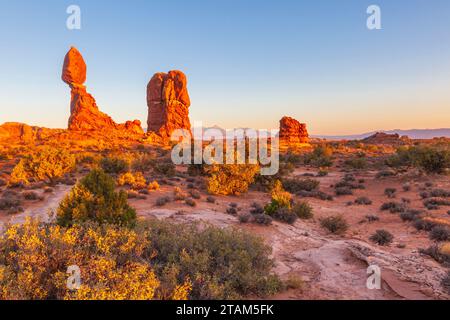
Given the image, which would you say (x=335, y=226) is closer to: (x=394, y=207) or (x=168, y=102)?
(x=394, y=207)

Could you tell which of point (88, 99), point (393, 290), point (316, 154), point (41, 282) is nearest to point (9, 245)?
point (41, 282)

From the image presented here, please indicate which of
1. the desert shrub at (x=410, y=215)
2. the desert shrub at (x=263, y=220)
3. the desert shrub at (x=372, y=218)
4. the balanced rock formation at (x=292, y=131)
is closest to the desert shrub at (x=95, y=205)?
the desert shrub at (x=263, y=220)

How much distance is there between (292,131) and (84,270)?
207 feet

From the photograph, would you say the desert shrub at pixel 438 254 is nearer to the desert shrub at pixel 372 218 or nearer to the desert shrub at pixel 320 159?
the desert shrub at pixel 372 218

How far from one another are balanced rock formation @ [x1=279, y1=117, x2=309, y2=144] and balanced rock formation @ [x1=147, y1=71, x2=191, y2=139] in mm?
21365

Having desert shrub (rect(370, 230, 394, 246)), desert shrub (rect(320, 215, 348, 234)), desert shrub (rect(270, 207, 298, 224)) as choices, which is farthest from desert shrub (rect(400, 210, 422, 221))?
desert shrub (rect(270, 207, 298, 224))

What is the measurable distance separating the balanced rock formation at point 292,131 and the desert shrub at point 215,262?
5904cm

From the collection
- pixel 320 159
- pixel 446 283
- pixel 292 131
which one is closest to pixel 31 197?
pixel 446 283

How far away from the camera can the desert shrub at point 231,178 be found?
15.5 m

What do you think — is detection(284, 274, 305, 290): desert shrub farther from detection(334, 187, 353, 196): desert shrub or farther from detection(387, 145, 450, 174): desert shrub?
detection(387, 145, 450, 174): desert shrub

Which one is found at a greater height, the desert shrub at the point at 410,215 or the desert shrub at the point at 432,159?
the desert shrub at the point at 432,159
